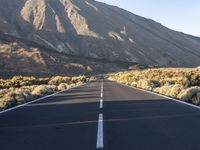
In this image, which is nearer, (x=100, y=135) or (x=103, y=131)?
(x=100, y=135)

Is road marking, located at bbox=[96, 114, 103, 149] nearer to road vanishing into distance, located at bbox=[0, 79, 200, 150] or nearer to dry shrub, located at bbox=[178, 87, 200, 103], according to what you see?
road vanishing into distance, located at bbox=[0, 79, 200, 150]

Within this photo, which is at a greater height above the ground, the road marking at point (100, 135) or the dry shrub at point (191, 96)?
the dry shrub at point (191, 96)

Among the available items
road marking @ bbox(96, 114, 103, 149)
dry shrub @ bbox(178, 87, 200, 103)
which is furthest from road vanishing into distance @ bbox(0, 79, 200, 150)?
dry shrub @ bbox(178, 87, 200, 103)

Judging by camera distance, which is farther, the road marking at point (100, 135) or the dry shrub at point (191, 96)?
the dry shrub at point (191, 96)

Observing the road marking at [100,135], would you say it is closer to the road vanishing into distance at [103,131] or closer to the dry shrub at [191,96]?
the road vanishing into distance at [103,131]

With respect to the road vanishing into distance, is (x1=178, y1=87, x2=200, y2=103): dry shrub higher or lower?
higher

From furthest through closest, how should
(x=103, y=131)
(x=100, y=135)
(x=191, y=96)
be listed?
(x=191, y=96) < (x=103, y=131) < (x=100, y=135)

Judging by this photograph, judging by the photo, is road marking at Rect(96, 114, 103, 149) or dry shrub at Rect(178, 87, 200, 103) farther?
dry shrub at Rect(178, 87, 200, 103)

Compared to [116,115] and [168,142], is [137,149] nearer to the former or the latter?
[168,142]

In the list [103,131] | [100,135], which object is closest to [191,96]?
[103,131]

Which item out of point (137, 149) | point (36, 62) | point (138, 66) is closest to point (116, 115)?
point (137, 149)

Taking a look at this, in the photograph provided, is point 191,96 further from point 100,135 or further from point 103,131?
point 100,135

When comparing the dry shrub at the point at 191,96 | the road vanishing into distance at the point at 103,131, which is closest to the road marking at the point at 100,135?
the road vanishing into distance at the point at 103,131

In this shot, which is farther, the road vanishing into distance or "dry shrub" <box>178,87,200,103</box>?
"dry shrub" <box>178,87,200,103</box>
